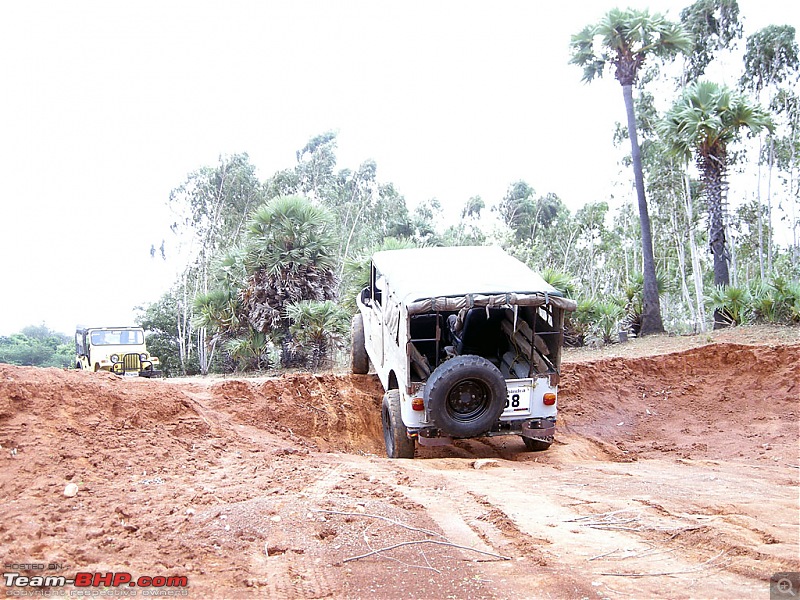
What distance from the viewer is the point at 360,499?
6.14m

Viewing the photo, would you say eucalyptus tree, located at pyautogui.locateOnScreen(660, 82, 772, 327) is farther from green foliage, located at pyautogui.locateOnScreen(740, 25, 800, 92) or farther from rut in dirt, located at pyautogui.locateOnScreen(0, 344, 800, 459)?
green foliage, located at pyautogui.locateOnScreen(740, 25, 800, 92)

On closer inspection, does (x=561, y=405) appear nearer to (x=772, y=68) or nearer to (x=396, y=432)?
(x=396, y=432)

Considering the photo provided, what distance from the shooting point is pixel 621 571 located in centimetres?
446

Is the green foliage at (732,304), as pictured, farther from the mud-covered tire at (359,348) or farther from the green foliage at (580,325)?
the mud-covered tire at (359,348)

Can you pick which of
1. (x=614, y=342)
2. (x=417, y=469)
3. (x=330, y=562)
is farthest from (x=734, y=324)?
(x=330, y=562)

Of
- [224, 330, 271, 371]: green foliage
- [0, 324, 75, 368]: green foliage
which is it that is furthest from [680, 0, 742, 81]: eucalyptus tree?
[0, 324, 75, 368]: green foliage

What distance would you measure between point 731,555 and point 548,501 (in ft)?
6.08

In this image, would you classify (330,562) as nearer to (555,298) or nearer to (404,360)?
(404,360)

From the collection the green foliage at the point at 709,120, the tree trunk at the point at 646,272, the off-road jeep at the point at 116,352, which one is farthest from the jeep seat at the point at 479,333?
the green foliage at the point at 709,120

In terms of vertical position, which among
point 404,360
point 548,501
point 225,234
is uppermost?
point 225,234

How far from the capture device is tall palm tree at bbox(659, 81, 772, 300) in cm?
2044

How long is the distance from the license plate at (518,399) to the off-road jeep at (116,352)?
1412cm

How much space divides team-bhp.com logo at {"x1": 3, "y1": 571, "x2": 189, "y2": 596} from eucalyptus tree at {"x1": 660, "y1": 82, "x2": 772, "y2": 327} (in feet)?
62.0

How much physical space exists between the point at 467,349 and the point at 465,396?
1523 mm
